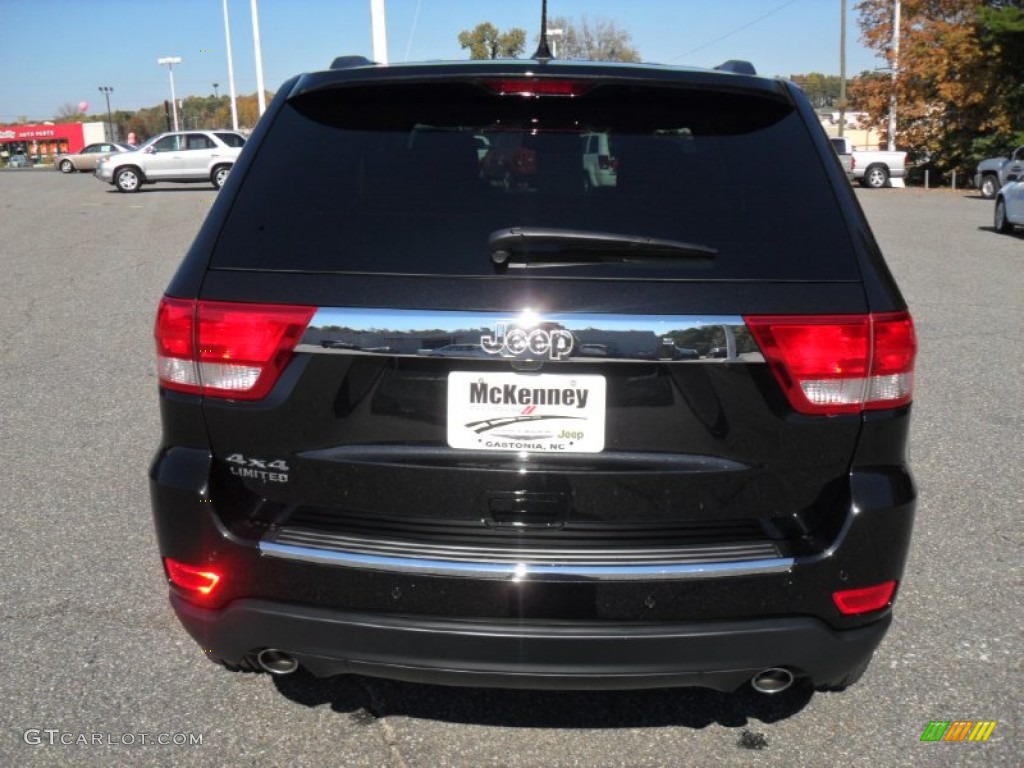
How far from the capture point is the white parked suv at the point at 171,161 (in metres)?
→ 28.8

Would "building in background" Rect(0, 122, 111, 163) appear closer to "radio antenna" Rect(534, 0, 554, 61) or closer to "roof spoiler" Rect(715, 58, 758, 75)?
"radio antenna" Rect(534, 0, 554, 61)

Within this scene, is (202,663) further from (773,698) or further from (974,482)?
(974,482)

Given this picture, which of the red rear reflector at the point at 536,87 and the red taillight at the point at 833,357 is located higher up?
the red rear reflector at the point at 536,87

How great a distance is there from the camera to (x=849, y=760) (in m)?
2.79

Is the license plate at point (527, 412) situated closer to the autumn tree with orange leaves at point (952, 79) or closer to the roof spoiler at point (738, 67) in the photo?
the roof spoiler at point (738, 67)

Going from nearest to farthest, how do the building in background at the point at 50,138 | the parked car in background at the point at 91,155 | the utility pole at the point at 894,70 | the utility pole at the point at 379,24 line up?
the utility pole at the point at 379,24 → the utility pole at the point at 894,70 → the parked car in background at the point at 91,155 → the building in background at the point at 50,138

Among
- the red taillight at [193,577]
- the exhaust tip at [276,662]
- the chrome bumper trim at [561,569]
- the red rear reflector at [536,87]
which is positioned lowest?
the exhaust tip at [276,662]

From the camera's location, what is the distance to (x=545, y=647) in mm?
2318

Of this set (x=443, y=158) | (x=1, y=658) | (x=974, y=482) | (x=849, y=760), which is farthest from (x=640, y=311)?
(x=974, y=482)

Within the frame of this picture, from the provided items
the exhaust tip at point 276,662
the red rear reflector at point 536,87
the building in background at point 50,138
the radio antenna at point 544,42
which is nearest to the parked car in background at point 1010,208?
the radio antenna at point 544,42

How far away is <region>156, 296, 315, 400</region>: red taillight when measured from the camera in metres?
2.36

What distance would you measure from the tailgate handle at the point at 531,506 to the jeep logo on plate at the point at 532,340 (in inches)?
13.8

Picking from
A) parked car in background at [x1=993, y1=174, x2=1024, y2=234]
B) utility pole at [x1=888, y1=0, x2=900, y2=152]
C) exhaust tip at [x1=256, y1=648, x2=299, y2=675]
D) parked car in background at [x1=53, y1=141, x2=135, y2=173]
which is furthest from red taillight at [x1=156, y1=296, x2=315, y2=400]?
parked car in background at [x1=53, y1=141, x2=135, y2=173]

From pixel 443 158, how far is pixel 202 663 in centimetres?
188
